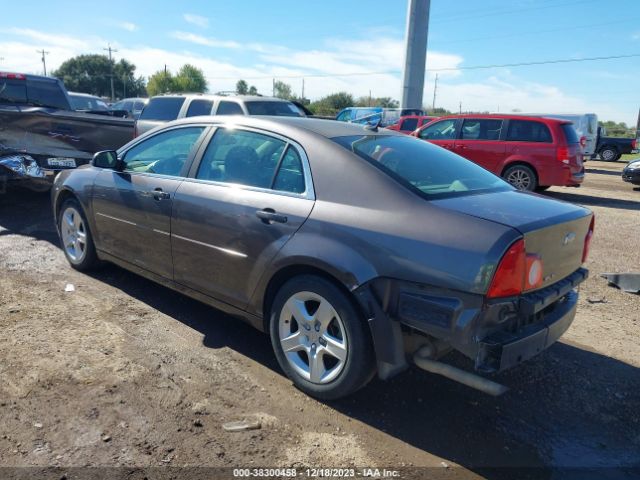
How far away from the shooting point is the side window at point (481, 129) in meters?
11.6

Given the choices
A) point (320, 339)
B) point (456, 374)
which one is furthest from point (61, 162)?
point (456, 374)

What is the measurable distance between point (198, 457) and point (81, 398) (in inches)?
36.9

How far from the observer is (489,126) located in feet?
38.6

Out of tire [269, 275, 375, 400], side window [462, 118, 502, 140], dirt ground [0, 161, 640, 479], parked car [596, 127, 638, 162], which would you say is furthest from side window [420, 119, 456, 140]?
parked car [596, 127, 638, 162]

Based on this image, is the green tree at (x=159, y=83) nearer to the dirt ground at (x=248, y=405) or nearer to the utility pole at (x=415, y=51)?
→ the utility pole at (x=415, y=51)

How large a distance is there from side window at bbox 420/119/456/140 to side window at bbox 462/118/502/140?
335 millimetres

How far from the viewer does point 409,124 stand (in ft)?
57.8

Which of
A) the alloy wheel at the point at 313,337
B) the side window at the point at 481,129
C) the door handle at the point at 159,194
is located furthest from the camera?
the side window at the point at 481,129

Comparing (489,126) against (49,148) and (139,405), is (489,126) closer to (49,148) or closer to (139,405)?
(49,148)

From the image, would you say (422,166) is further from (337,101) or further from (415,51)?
(337,101)

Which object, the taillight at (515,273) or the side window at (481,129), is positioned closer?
the taillight at (515,273)

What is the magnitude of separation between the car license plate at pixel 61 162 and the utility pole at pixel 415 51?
79.9 feet

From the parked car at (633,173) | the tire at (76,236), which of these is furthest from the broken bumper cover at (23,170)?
the parked car at (633,173)

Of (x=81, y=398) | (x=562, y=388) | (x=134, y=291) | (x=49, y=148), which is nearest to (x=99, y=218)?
(x=134, y=291)
